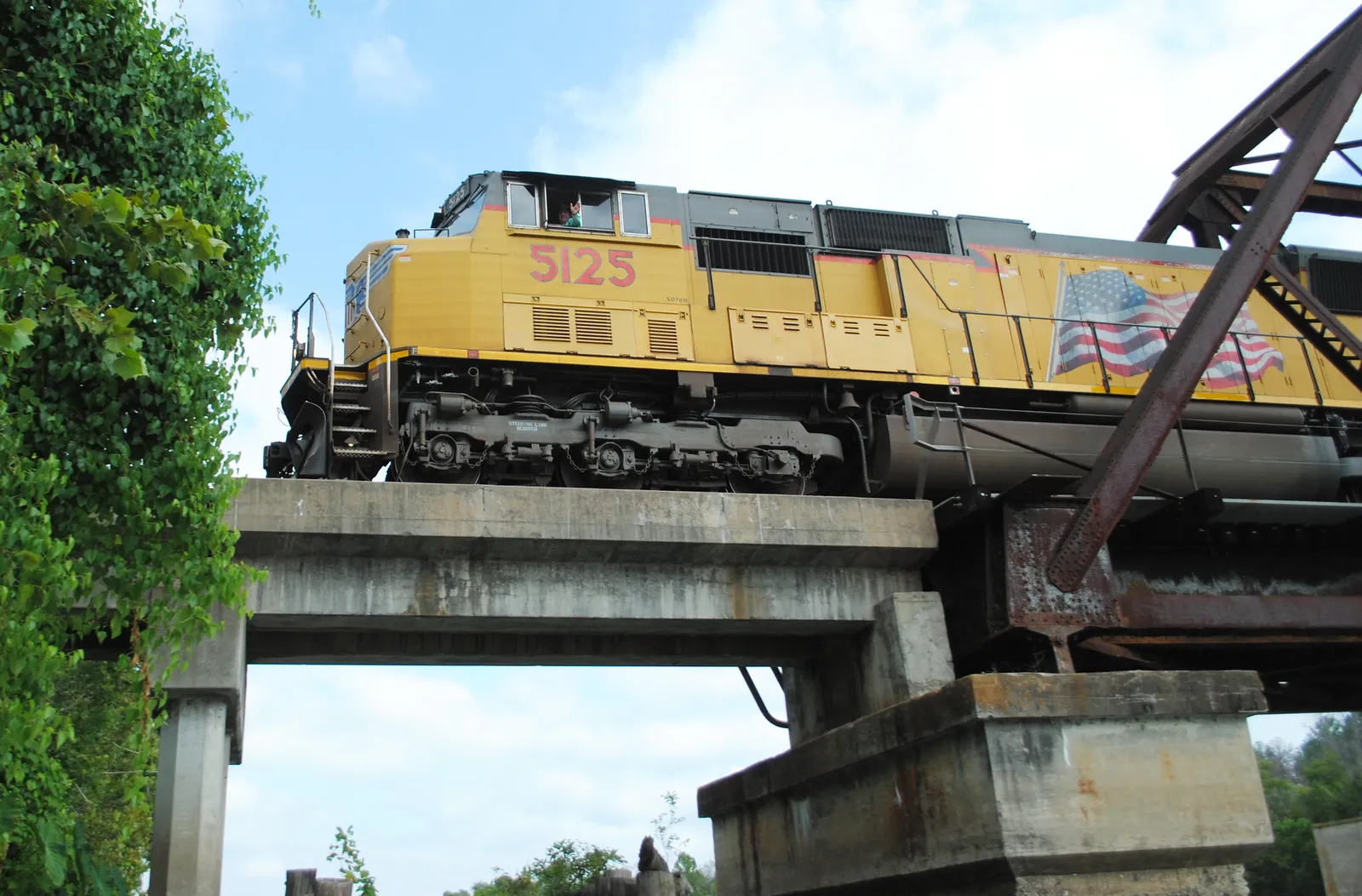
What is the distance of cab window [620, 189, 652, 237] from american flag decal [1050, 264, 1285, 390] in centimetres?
539

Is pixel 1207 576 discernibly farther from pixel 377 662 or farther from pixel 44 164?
pixel 44 164

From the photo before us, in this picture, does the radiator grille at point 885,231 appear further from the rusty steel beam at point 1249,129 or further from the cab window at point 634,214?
the rusty steel beam at point 1249,129

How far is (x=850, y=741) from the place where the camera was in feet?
29.7

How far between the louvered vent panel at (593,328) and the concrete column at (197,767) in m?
4.97

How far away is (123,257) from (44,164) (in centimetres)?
104

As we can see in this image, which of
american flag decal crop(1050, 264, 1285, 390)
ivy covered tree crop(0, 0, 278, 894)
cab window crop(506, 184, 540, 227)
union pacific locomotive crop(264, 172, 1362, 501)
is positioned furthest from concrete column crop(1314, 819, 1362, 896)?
ivy covered tree crop(0, 0, 278, 894)

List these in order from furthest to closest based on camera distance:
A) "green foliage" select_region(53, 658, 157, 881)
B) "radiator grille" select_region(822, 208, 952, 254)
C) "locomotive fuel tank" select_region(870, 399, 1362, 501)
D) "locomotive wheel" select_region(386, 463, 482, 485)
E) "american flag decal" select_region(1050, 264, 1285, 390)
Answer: "green foliage" select_region(53, 658, 157, 881)
"american flag decal" select_region(1050, 264, 1285, 390)
"radiator grille" select_region(822, 208, 952, 254)
"locomotive fuel tank" select_region(870, 399, 1362, 501)
"locomotive wheel" select_region(386, 463, 482, 485)

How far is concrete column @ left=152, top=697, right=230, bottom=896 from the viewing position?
24.3 feet

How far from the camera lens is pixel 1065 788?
7801 mm

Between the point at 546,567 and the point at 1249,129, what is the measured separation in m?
9.38

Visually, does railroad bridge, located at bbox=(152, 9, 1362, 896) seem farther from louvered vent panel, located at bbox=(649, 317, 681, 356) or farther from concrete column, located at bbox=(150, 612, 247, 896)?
louvered vent panel, located at bbox=(649, 317, 681, 356)

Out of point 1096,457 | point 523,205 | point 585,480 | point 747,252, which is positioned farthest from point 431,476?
point 1096,457

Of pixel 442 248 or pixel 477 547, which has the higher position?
pixel 442 248

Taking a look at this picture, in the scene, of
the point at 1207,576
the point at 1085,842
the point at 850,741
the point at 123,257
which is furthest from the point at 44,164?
the point at 1207,576
